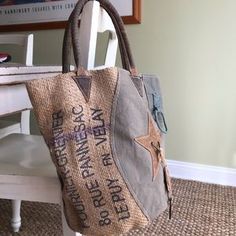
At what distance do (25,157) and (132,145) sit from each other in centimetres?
39

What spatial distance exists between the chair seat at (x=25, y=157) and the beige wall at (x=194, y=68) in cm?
100

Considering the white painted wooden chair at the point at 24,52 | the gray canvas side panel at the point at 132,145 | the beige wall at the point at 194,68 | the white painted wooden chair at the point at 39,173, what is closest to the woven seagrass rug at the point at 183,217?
the beige wall at the point at 194,68

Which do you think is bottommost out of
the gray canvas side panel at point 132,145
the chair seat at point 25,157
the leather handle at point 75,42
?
the chair seat at point 25,157

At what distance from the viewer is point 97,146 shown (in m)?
0.60

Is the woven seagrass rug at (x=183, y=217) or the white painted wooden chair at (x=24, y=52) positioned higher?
the white painted wooden chair at (x=24, y=52)

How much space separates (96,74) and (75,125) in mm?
121

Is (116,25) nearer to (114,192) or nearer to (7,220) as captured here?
(114,192)

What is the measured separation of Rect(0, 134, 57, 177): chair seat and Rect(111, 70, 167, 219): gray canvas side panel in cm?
22

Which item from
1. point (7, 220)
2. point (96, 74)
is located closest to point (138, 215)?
point (96, 74)

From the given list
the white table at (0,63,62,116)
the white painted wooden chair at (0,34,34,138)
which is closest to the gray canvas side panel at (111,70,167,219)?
the white table at (0,63,62,116)

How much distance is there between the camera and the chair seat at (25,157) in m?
0.75

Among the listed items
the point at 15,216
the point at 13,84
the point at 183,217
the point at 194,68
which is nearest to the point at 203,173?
the point at 183,217

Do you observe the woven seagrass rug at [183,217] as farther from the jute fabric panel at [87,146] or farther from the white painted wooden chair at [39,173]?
the jute fabric panel at [87,146]

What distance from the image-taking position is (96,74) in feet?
2.05
